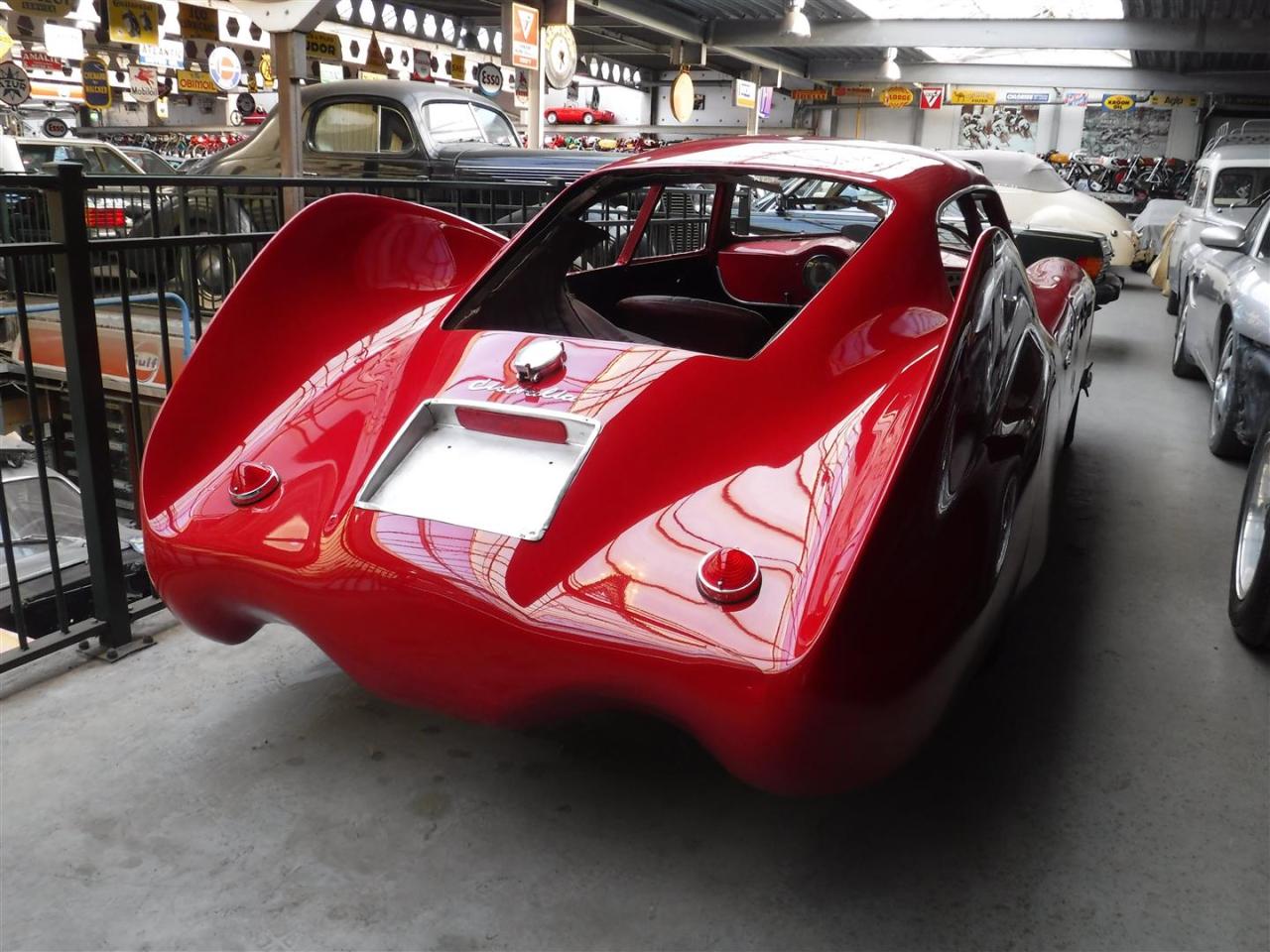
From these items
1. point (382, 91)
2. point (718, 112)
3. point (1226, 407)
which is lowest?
point (1226, 407)

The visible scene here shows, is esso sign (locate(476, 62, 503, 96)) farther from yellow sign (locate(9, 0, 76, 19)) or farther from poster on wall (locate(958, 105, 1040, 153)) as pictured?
poster on wall (locate(958, 105, 1040, 153))

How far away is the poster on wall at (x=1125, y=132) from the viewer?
27.9 m

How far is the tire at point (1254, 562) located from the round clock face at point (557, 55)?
1086cm

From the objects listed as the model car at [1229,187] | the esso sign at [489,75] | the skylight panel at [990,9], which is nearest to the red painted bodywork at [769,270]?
the model car at [1229,187]

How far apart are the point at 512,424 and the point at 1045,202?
10.2m

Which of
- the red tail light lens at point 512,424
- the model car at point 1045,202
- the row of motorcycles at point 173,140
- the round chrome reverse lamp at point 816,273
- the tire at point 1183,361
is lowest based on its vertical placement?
the tire at point 1183,361

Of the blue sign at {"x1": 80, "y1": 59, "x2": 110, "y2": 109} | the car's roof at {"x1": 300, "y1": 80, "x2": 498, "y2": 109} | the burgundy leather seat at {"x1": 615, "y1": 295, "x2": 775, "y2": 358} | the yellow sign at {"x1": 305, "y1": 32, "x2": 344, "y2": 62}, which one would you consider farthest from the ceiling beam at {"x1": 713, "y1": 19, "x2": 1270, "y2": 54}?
the burgundy leather seat at {"x1": 615, "y1": 295, "x2": 775, "y2": 358}

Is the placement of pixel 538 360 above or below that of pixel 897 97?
below

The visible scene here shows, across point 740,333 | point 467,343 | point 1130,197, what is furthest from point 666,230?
point 1130,197

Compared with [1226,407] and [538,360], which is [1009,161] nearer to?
[1226,407]

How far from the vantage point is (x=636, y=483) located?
186 cm

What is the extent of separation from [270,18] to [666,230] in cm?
442

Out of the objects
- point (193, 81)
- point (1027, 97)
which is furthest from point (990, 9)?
point (193, 81)

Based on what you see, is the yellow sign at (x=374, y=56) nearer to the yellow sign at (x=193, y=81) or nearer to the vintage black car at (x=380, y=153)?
the vintage black car at (x=380, y=153)
